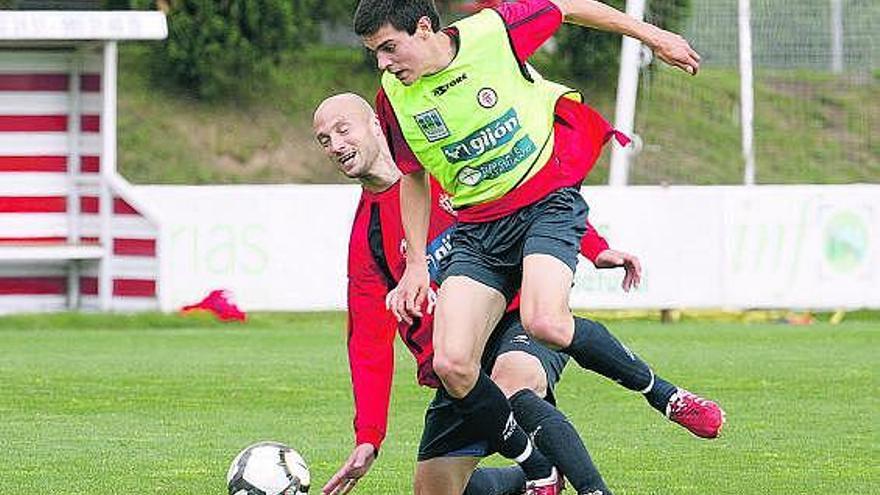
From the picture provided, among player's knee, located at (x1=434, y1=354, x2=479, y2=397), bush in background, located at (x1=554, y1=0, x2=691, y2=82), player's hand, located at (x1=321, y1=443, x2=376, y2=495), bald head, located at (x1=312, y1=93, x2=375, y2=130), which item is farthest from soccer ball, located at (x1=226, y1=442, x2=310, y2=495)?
bush in background, located at (x1=554, y1=0, x2=691, y2=82)

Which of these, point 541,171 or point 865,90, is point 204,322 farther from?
point 865,90

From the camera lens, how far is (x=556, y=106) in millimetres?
7879

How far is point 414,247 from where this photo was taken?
7605 millimetres

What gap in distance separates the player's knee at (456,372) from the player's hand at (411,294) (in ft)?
0.74

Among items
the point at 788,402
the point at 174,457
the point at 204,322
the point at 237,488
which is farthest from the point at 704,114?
the point at 237,488

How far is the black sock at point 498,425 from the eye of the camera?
24.1ft

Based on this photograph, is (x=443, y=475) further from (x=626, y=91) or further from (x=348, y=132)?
(x=626, y=91)

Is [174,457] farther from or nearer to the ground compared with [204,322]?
farther from the ground

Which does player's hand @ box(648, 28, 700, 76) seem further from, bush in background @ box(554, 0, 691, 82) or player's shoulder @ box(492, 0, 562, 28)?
bush in background @ box(554, 0, 691, 82)

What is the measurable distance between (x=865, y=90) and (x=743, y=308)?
49.4 ft

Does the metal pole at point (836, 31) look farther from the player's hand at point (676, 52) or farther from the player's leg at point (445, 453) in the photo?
Answer: the player's hand at point (676, 52)

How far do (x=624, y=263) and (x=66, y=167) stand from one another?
15489 millimetres

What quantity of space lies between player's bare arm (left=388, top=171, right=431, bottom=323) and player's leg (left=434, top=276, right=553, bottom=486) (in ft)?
0.30

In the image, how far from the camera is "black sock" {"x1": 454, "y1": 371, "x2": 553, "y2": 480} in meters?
7.36
